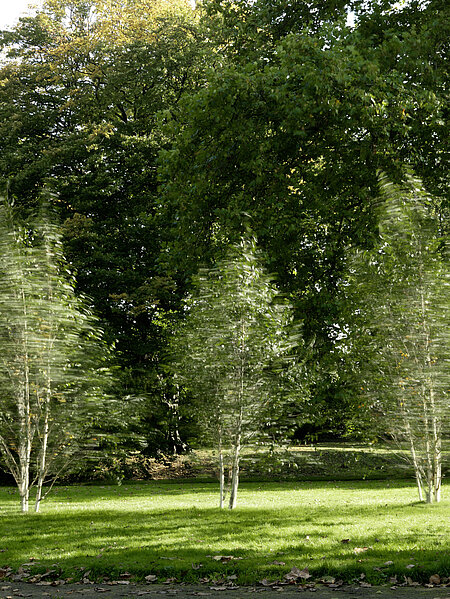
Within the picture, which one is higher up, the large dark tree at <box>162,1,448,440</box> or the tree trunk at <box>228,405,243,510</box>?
the large dark tree at <box>162,1,448,440</box>

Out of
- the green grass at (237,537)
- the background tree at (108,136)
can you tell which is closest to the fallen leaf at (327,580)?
the green grass at (237,537)

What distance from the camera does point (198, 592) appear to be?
6754 mm

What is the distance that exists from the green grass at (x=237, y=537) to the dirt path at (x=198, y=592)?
34 cm

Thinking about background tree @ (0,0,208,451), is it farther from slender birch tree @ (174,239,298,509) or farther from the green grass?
slender birch tree @ (174,239,298,509)

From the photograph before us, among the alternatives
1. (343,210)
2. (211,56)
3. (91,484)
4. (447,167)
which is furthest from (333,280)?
(91,484)

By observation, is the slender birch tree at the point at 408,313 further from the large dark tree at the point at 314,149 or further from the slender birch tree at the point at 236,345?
the slender birch tree at the point at 236,345

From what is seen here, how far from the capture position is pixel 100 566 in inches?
311

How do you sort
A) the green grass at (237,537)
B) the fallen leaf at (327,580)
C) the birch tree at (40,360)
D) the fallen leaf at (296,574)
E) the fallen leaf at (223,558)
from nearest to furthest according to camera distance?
the fallen leaf at (327,580) → the fallen leaf at (296,574) → the green grass at (237,537) → the fallen leaf at (223,558) → the birch tree at (40,360)

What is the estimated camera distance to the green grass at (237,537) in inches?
296

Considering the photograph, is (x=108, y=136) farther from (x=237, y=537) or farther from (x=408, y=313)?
(x=237, y=537)

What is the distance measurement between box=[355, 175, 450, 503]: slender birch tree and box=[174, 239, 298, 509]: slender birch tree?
159 cm

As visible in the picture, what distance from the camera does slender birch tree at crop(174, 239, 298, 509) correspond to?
11750 millimetres

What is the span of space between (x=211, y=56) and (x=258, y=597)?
39.3 feet

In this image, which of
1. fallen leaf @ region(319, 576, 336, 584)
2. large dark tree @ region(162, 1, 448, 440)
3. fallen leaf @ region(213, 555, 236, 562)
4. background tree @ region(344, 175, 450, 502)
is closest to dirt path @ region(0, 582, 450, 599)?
fallen leaf @ region(319, 576, 336, 584)
